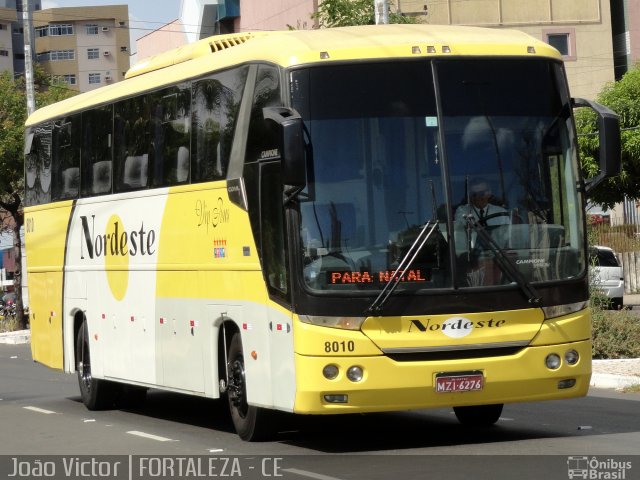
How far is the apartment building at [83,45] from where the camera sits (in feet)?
447

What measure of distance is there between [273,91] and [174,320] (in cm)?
337

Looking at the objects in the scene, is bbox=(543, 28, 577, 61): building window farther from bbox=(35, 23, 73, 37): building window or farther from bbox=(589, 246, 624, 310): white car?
bbox=(35, 23, 73, 37): building window

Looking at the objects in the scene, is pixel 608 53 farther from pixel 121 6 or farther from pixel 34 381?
pixel 121 6

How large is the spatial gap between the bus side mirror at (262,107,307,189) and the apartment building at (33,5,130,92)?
418ft

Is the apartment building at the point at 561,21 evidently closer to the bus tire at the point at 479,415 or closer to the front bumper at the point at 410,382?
the bus tire at the point at 479,415

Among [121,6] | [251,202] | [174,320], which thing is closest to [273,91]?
[251,202]

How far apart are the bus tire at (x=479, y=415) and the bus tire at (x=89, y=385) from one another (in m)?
5.34

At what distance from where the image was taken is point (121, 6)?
136m

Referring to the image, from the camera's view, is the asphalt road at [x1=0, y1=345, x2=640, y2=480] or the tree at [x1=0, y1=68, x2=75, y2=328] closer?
the asphalt road at [x1=0, y1=345, x2=640, y2=480]

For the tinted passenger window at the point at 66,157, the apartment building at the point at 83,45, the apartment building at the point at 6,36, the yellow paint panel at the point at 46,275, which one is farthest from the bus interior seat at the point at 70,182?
the apartment building at the point at 83,45

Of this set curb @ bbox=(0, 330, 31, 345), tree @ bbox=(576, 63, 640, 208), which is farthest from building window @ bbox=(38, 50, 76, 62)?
curb @ bbox=(0, 330, 31, 345)

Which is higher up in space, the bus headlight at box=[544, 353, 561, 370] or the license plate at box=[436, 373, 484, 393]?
the bus headlight at box=[544, 353, 561, 370]

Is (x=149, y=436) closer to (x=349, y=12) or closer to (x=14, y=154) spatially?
(x=349, y=12)

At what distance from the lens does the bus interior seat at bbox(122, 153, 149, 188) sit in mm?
15266
